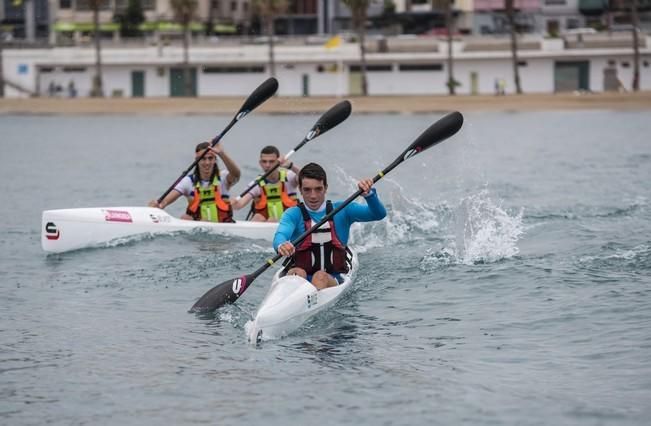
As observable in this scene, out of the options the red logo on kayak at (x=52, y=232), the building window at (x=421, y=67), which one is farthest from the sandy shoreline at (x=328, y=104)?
the red logo on kayak at (x=52, y=232)

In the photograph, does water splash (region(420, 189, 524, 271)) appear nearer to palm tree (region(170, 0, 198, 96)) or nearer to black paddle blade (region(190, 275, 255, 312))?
black paddle blade (region(190, 275, 255, 312))

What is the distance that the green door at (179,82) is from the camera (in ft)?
242

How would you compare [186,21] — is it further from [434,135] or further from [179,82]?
[434,135]

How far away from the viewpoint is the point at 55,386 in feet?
34.6

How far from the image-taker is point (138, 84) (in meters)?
74.3

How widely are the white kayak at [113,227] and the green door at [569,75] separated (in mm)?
55880

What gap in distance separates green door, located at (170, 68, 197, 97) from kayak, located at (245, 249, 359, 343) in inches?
2456

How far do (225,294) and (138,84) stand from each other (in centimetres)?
6276

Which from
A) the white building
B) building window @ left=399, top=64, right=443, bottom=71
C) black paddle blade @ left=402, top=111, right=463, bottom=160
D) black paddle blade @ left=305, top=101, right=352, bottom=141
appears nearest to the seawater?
black paddle blade @ left=402, top=111, right=463, bottom=160

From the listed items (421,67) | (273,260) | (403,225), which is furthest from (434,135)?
(421,67)

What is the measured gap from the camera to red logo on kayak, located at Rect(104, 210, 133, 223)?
59.3 ft

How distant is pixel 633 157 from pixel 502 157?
3875 mm

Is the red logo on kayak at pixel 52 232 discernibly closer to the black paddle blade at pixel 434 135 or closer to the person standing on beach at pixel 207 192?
the person standing on beach at pixel 207 192

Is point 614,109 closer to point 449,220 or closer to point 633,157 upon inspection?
point 633,157
